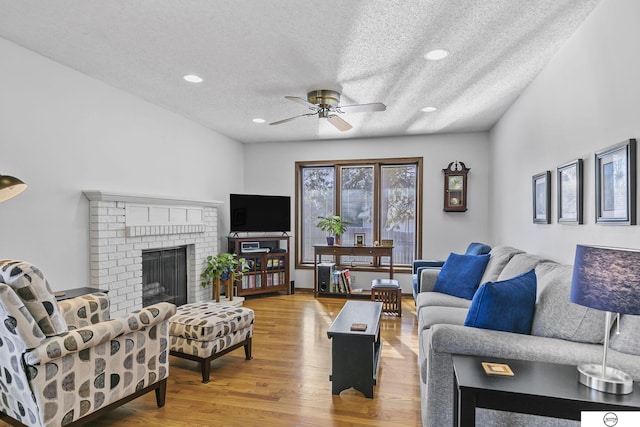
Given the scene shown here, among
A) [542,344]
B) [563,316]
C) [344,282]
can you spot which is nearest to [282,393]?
[542,344]

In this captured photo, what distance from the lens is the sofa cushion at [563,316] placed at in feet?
5.81

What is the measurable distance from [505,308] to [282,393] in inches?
64.9

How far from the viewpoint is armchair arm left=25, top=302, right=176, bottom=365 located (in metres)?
1.75

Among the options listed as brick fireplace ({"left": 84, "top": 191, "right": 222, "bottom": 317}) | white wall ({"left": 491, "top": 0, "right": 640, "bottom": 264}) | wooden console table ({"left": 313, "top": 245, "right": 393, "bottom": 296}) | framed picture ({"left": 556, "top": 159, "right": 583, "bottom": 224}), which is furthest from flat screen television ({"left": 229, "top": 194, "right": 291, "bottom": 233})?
framed picture ({"left": 556, "top": 159, "right": 583, "bottom": 224})

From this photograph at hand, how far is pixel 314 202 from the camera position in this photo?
635cm

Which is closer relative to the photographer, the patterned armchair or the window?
the patterned armchair

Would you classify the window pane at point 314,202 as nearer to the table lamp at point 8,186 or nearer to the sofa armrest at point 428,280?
the sofa armrest at point 428,280

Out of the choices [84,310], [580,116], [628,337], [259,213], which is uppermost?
[580,116]

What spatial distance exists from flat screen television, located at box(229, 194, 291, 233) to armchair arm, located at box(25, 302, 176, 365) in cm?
335

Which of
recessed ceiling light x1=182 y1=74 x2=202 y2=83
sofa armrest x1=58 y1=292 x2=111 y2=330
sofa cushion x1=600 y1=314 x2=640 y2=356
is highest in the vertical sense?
recessed ceiling light x1=182 y1=74 x2=202 y2=83

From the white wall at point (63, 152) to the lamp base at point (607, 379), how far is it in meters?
3.61

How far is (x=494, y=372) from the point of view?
1456 mm

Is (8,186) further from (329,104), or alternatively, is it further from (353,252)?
(353,252)

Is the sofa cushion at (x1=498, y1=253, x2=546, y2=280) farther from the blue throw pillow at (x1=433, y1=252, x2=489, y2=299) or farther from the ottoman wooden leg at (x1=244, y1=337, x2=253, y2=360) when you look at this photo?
the ottoman wooden leg at (x1=244, y1=337, x2=253, y2=360)
